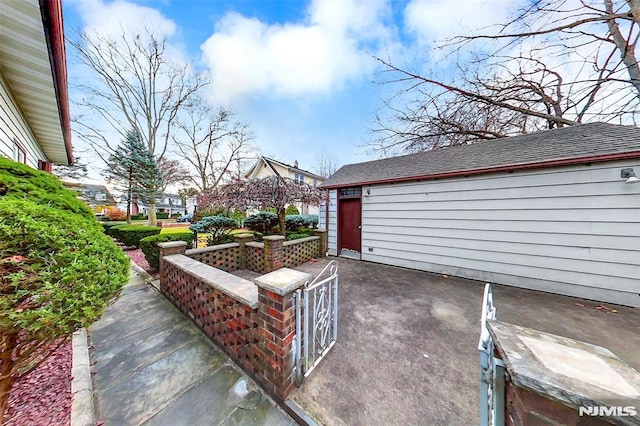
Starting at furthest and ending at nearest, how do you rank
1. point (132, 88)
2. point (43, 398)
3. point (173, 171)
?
point (173, 171) < point (132, 88) < point (43, 398)

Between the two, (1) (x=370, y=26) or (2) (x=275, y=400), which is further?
(1) (x=370, y=26)

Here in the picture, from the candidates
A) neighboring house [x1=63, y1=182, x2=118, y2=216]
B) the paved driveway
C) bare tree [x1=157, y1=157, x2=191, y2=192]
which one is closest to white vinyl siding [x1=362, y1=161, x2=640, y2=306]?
the paved driveway

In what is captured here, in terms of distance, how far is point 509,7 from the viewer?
15.0 ft

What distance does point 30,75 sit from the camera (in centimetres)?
279

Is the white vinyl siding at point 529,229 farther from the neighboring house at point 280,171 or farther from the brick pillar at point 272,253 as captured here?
the neighboring house at point 280,171

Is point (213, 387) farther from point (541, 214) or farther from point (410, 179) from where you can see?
point (541, 214)

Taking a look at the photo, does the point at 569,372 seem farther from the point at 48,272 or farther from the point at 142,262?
the point at 142,262

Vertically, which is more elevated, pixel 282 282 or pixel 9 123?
pixel 9 123

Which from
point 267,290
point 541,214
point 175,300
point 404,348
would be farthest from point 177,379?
point 541,214

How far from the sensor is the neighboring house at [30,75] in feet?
6.49

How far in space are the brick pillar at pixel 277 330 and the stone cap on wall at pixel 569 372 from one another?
1384mm

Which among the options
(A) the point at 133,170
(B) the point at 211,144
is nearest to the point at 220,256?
(A) the point at 133,170

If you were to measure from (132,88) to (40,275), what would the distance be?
16912 millimetres

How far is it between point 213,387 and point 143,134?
16.9 meters
